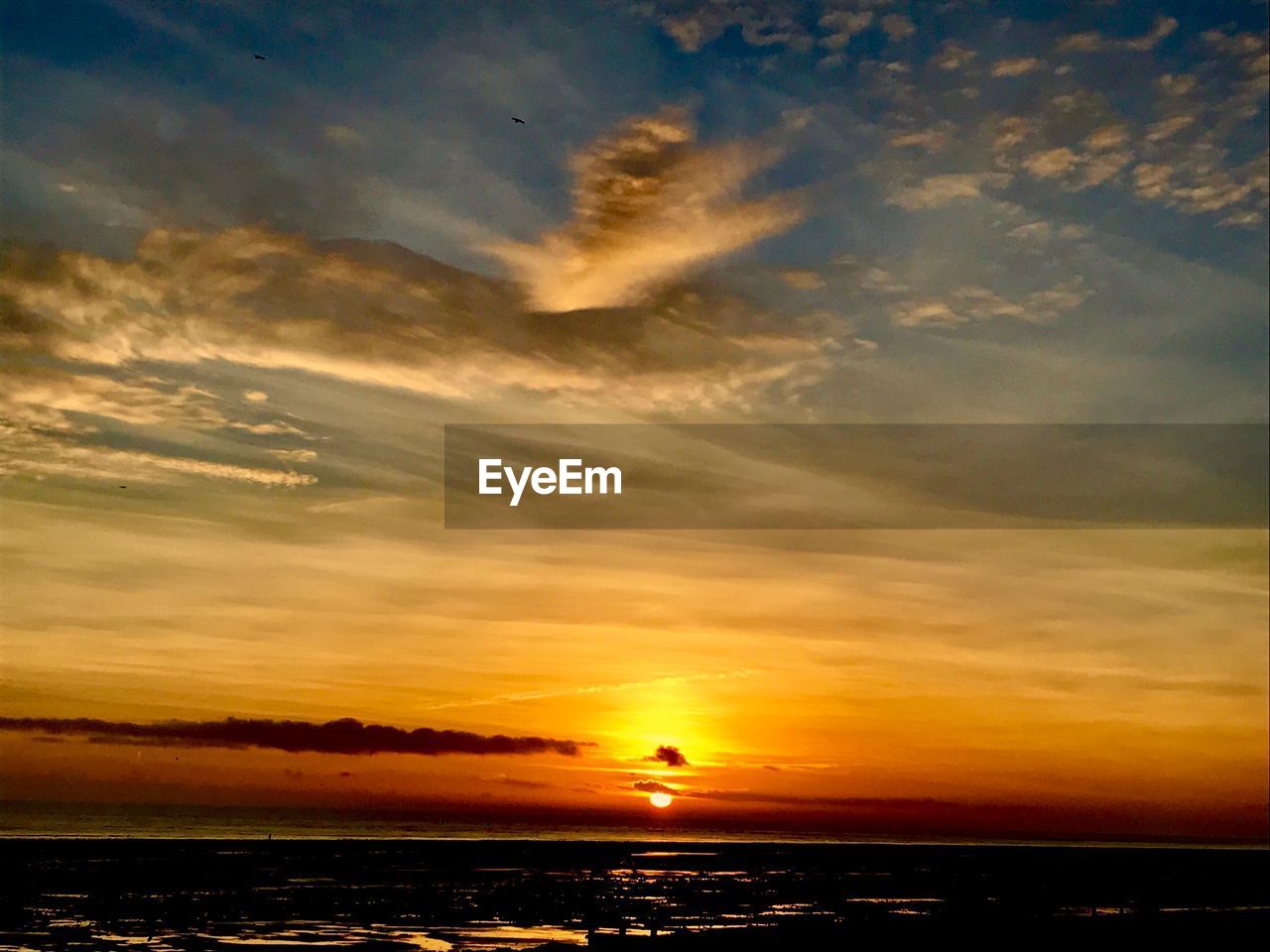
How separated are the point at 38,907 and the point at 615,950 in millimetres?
32874

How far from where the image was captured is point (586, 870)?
308 ft

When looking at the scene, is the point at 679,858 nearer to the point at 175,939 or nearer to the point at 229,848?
the point at 229,848

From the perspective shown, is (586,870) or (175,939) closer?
(175,939)

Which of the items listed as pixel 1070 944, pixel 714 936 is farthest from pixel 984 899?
pixel 714 936

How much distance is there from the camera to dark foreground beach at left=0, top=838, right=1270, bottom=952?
4816 centimetres

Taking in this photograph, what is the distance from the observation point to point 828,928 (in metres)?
47.9

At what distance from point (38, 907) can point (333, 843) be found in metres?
81.4

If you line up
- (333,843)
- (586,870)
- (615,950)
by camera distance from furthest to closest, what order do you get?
1. (333,843)
2. (586,870)
3. (615,950)

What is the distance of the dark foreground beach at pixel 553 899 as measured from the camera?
158 ft

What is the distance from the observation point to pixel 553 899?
66.8 metres

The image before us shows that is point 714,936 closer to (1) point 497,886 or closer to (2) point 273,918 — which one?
(2) point 273,918

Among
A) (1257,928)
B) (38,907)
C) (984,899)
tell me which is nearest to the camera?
(1257,928)

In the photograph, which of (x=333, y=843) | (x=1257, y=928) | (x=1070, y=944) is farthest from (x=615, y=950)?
(x=333, y=843)

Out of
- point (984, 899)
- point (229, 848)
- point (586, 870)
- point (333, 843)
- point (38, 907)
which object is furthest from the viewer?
point (333, 843)
